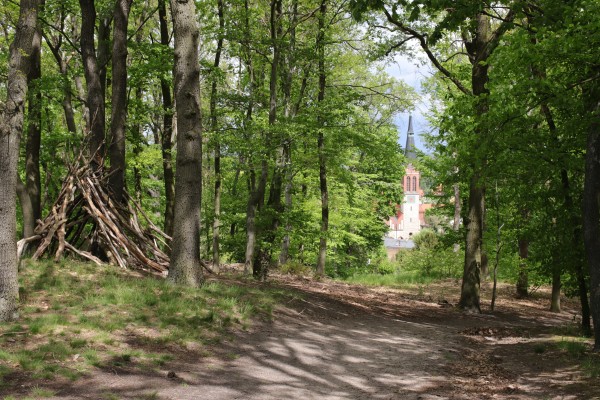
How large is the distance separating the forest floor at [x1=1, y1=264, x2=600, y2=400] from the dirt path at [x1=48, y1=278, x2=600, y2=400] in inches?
0.5

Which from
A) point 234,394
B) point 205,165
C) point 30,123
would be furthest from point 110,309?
point 205,165

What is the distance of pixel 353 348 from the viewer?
8227 mm

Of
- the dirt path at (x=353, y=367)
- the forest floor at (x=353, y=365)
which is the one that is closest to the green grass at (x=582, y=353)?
the forest floor at (x=353, y=365)

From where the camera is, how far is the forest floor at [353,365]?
5.32m

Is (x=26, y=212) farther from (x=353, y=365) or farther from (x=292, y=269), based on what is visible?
(x=292, y=269)

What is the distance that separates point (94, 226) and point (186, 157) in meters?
3.14

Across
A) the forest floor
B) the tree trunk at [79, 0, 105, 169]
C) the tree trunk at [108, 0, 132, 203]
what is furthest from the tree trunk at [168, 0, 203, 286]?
the tree trunk at [79, 0, 105, 169]

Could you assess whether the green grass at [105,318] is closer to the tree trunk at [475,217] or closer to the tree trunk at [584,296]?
the tree trunk at [584,296]

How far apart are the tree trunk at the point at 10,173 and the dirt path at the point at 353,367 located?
6.29 ft

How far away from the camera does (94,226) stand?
11.0 metres

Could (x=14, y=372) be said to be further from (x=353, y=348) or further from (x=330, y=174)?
(x=330, y=174)

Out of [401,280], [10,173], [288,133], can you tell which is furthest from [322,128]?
[401,280]

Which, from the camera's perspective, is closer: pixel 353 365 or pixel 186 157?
pixel 353 365

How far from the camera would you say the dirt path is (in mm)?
5383
